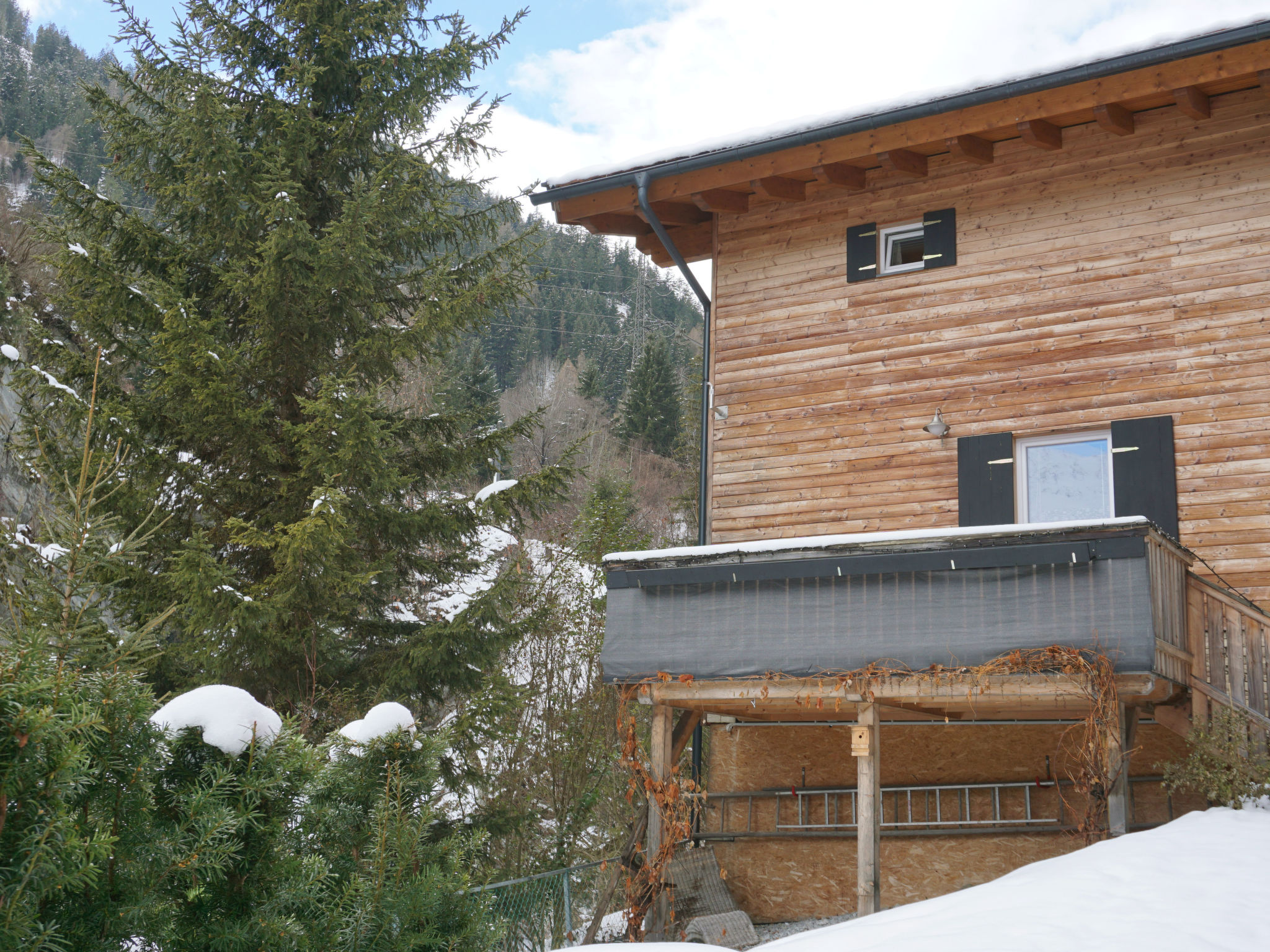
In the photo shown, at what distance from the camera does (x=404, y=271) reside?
1223 centimetres

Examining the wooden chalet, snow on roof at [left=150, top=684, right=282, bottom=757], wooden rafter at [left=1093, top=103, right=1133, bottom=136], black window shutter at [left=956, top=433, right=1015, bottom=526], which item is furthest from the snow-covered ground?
wooden rafter at [left=1093, top=103, right=1133, bottom=136]

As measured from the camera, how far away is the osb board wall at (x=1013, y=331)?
9.34 m

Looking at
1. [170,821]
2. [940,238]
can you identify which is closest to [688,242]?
[940,238]

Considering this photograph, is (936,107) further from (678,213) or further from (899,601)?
(899,601)

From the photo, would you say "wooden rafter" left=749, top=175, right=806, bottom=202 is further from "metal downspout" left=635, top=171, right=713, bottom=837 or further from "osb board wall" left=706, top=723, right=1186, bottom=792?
"osb board wall" left=706, top=723, right=1186, bottom=792

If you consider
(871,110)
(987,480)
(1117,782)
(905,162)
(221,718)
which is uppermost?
(871,110)

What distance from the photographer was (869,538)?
8258 millimetres

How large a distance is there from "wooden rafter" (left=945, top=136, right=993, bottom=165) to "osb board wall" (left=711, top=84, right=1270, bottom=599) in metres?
0.19

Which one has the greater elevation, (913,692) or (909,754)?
(913,692)

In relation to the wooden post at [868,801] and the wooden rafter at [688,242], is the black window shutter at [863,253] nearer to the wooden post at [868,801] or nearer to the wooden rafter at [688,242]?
the wooden rafter at [688,242]

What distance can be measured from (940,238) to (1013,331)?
1314 mm

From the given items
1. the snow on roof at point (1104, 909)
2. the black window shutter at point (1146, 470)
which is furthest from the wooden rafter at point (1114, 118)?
the snow on roof at point (1104, 909)

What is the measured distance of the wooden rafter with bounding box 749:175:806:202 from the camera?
11367mm

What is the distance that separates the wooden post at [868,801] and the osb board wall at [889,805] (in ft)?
7.92
